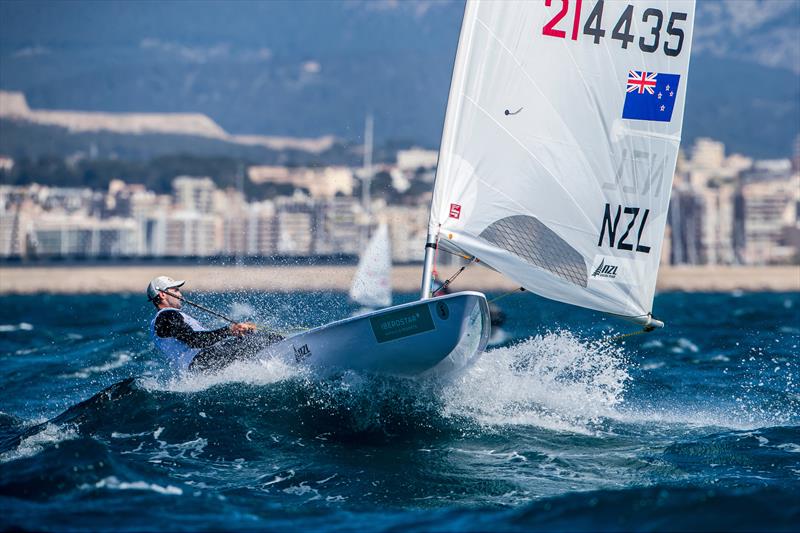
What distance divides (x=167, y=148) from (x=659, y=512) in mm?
131441

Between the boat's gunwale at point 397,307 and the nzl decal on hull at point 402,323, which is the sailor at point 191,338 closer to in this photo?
the boat's gunwale at point 397,307

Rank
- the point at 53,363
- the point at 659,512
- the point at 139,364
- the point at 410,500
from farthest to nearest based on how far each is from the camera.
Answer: the point at 53,363
the point at 139,364
the point at 410,500
the point at 659,512

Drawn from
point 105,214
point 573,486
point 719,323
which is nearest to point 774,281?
point 719,323

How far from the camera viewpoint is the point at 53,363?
15523 mm

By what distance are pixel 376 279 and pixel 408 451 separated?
1540cm

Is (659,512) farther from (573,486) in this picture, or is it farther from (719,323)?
(719,323)

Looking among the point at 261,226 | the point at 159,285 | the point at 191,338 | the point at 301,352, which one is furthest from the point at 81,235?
the point at 301,352

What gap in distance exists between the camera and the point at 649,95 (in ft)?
31.0

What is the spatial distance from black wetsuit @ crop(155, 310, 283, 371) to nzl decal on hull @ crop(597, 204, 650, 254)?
3090mm

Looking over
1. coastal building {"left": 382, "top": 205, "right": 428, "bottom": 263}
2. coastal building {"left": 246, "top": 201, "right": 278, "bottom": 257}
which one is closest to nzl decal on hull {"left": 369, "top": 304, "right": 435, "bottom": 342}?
coastal building {"left": 382, "top": 205, "right": 428, "bottom": 263}

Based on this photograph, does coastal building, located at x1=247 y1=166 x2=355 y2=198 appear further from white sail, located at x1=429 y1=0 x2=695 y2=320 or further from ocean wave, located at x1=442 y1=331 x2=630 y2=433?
white sail, located at x1=429 y1=0 x2=695 y2=320

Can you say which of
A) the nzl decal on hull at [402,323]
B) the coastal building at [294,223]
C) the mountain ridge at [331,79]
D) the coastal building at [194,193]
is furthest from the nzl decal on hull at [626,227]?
the mountain ridge at [331,79]

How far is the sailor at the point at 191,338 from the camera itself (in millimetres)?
9852

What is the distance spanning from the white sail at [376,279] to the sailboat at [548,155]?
13121 mm
